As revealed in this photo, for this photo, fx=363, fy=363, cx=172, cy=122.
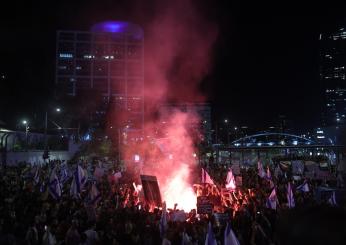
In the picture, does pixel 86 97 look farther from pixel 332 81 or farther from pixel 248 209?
pixel 332 81

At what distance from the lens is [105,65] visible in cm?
10062

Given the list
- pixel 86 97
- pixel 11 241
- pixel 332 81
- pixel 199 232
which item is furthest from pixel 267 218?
pixel 332 81

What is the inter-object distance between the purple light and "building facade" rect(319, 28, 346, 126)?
298 feet

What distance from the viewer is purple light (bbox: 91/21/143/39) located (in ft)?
357

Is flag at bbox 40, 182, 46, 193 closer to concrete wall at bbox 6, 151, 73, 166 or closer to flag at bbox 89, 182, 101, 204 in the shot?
flag at bbox 89, 182, 101, 204

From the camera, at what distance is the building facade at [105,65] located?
97125mm

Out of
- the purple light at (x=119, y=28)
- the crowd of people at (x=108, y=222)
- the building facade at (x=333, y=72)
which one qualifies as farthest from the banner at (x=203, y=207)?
the building facade at (x=333, y=72)

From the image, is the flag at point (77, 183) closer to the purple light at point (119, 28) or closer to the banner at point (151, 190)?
the banner at point (151, 190)

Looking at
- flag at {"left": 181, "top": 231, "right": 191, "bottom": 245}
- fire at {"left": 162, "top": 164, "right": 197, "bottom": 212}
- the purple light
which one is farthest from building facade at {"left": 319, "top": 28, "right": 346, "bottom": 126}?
flag at {"left": 181, "top": 231, "right": 191, "bottom": 245}

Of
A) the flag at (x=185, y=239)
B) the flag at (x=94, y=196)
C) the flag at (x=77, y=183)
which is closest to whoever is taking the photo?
the flag at (x=185, y=239)

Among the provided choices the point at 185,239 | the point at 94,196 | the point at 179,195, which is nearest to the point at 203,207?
the point at 185,239

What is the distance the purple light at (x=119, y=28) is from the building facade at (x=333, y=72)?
298ft

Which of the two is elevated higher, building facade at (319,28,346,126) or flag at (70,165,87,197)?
building facade at (319,28,346,126)

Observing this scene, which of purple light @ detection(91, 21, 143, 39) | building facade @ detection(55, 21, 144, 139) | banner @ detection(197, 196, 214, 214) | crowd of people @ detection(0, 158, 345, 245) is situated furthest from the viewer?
purple light @ detection(91, 21, 143, 39)
